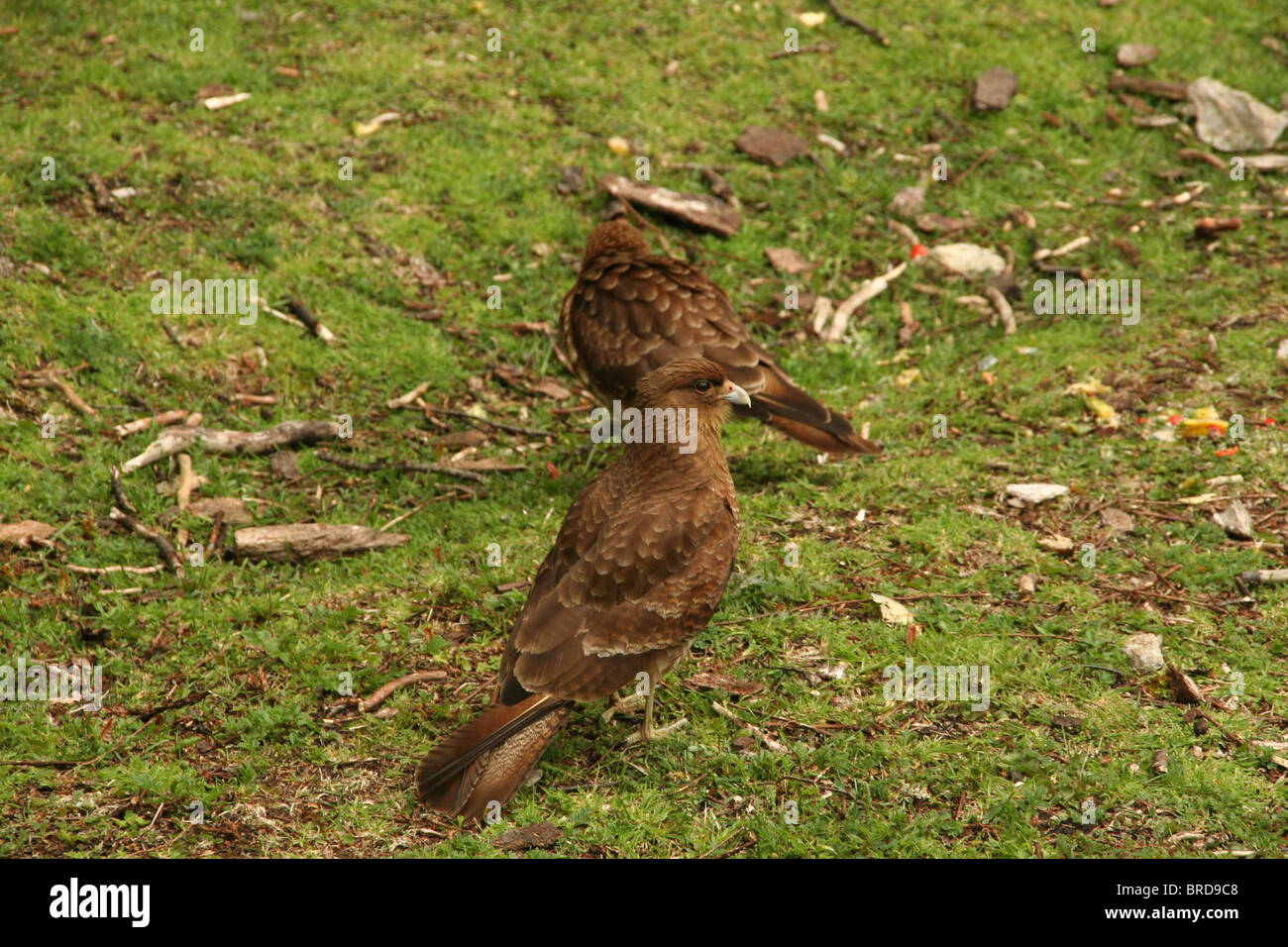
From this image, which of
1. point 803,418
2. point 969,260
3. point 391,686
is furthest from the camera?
point 969,260

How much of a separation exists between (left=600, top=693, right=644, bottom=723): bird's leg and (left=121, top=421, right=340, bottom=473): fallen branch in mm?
3539

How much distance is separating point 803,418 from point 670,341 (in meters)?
1.08

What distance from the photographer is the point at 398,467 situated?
29.3 ft

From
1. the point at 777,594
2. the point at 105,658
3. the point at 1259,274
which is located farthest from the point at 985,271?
the point at 105,658

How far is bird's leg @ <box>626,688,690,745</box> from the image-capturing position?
6.31m

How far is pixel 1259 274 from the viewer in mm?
10703

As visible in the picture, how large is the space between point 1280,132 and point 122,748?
475 inches

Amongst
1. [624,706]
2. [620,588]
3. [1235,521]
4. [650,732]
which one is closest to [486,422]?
[624,706]

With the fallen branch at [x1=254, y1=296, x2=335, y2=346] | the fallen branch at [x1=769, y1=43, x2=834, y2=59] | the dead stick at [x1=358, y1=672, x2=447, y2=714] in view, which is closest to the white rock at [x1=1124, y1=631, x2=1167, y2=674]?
the dead stick at [x1=358, y1=672, x2=447, y2=714]

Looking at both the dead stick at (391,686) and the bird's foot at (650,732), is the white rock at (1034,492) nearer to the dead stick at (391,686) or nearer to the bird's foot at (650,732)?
the bird's foot at (650,732)

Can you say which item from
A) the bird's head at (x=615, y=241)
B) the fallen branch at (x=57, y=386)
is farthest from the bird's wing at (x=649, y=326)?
the fallen branch at (x=57, y=386)

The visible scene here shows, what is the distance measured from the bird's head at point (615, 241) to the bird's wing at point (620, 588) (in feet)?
11.3

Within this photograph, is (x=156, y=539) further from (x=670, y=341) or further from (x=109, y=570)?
(x=670, y=341)

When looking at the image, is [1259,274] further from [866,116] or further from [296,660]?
[296,660]
